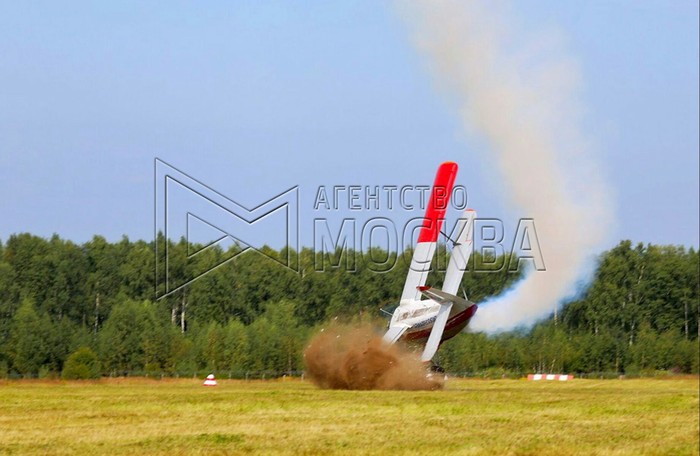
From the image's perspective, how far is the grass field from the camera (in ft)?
73.2

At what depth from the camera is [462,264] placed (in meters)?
44.6

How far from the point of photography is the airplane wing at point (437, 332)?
43.8 m

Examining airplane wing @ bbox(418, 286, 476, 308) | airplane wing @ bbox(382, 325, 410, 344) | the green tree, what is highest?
airplane wing @ bbox(418, 286, 476, 308)

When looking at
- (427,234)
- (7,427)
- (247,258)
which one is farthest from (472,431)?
(247,258)

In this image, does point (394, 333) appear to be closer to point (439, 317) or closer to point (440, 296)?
point (439, 317)

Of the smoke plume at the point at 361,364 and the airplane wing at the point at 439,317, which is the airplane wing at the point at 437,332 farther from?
the smoke plume at the point at 361,364

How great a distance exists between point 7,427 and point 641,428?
14.1m

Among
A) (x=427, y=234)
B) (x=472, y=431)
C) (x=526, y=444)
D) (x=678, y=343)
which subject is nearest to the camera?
(x=526, y=444)

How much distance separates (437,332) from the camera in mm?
43969

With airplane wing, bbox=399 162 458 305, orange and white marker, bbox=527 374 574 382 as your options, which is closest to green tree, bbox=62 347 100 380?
airplane wing, bbox=399 162 458 305

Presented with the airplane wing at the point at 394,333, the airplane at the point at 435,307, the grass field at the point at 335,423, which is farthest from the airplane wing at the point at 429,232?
the grass field at the point at 335,423

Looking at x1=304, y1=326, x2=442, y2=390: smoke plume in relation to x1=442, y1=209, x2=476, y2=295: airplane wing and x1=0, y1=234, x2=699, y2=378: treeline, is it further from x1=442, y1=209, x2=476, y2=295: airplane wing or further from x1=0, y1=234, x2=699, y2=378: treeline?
x1=442, y1=209, x2=476, y2=295: airplane wing

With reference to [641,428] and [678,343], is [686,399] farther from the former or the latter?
[678,343]

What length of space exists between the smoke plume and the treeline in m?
1.50
